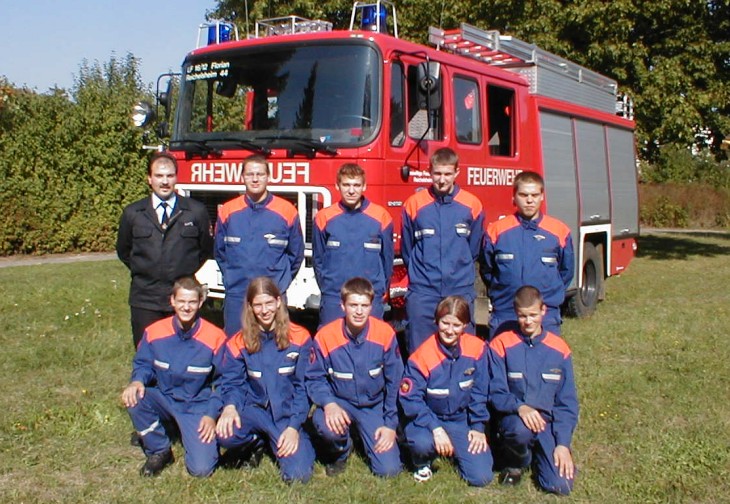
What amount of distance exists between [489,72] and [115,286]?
570 centimetres

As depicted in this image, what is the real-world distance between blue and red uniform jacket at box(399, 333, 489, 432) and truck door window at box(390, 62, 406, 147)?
2230 mm

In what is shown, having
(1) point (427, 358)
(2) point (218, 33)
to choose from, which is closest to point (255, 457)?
(1) point (427, 358)

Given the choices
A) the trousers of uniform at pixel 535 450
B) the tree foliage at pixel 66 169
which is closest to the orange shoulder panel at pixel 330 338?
the trousers of uniform at pixel 535 450

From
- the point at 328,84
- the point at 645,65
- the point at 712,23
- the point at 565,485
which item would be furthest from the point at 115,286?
the point at 712,23

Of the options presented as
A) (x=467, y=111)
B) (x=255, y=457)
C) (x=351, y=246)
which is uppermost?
(x=467, y=111)

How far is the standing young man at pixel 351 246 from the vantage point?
17.5 feet

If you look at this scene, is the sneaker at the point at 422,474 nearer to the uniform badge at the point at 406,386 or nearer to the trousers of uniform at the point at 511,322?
the uniform badge at the point at 406,386

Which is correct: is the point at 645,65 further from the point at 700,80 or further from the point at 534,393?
the point at 534,393

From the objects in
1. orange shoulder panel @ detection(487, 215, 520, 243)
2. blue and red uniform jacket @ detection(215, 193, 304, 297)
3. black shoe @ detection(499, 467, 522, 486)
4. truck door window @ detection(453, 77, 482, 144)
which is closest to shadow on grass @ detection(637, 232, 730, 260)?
truck door window @ detection(453, 77, 482, 144)

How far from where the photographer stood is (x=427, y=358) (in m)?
4.60

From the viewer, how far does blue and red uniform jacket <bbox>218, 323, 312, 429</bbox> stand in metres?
4.57

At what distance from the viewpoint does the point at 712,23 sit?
1541 centimetres

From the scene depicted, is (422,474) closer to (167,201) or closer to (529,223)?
(529,223)

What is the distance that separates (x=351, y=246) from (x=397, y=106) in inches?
60.5
